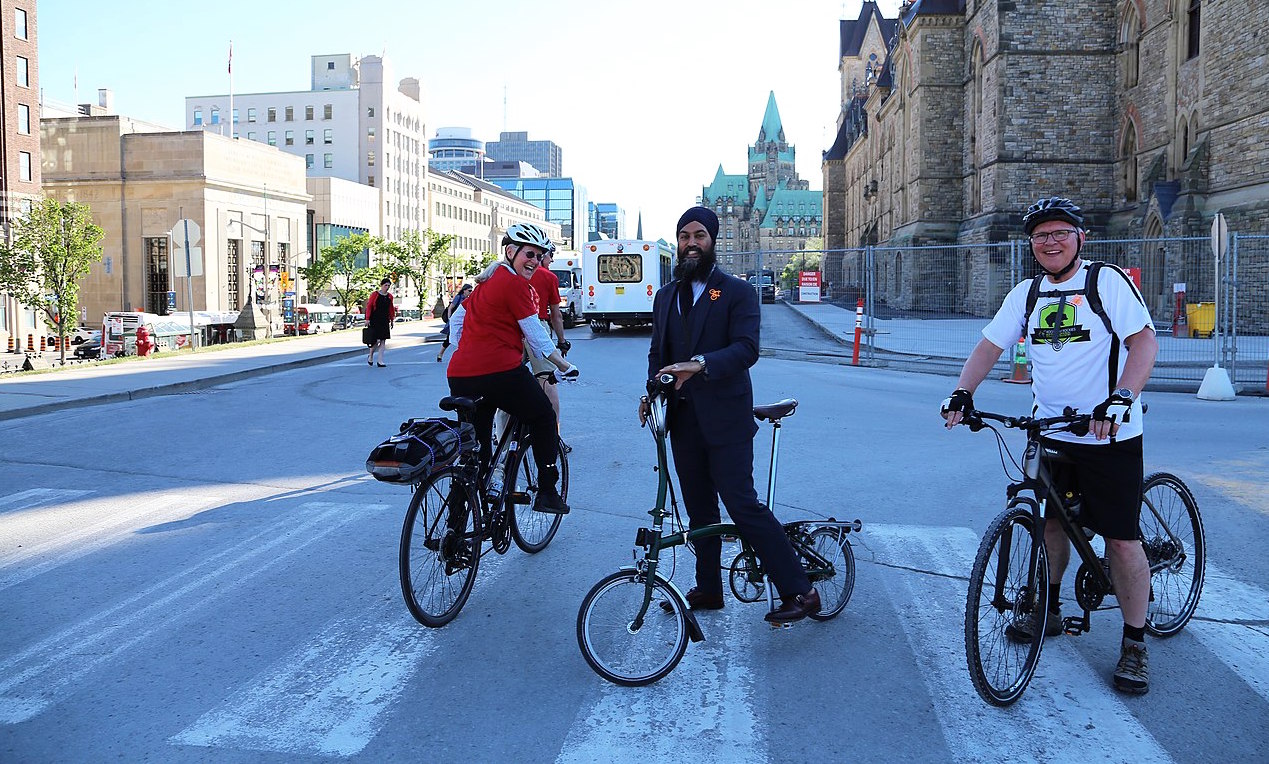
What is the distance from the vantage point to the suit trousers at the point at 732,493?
4531 mm

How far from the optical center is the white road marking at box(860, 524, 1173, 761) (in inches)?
146

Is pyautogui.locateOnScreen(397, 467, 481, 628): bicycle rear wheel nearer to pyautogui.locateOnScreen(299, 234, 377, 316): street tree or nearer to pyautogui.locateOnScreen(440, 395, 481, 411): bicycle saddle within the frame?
pyautogui.locateOnScreen(440, 395, 481, 411): bicycle saddle

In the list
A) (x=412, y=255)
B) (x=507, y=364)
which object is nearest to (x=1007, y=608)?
(x=507, y=364)

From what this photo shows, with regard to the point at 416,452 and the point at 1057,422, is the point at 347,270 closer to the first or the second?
the point at 416,452

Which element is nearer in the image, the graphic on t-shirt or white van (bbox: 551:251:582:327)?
the graphic on t-shirt

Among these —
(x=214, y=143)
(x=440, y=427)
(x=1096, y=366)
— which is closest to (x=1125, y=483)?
(x=1096, y=366)

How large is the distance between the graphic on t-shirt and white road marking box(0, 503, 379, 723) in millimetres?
4145

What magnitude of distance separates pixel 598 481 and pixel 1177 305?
2296 cm

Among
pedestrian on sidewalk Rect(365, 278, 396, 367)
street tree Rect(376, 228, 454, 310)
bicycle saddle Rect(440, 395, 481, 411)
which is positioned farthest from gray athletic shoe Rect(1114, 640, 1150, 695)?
street tree Rect(376, 228, 454, 310)

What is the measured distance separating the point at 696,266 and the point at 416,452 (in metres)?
1.61

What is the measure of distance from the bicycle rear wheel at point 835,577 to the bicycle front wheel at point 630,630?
2.88 ft

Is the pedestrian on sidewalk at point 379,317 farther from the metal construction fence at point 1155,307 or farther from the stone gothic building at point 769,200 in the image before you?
the stone gothic building at point 769,200

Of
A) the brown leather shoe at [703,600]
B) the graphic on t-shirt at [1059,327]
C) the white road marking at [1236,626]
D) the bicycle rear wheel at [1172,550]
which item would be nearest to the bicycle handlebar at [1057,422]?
the graphic on t-shirt at [1059,327]

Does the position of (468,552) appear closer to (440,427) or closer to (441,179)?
(440,427)
